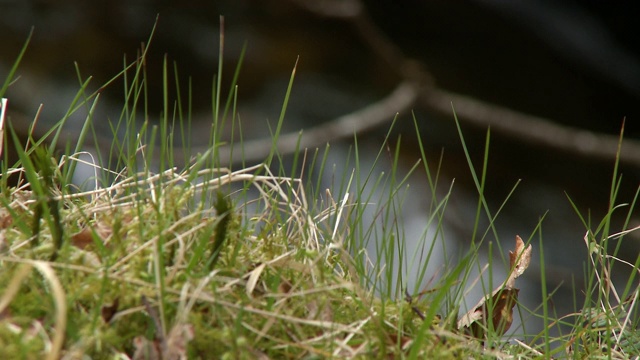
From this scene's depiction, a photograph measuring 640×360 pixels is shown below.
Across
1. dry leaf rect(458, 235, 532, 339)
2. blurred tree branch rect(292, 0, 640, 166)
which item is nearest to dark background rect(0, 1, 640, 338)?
blurred tree branch rect(292, 0, 640, 166)

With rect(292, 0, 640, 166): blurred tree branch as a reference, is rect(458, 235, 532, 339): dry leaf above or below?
above

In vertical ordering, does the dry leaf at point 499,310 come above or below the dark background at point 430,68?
above

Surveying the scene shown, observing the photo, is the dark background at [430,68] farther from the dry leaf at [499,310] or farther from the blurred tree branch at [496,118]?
the dry leaf at [499,310]

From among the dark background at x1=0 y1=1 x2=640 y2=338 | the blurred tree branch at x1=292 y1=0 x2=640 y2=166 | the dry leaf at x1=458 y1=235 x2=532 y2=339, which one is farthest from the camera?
the dark background at x1=0 y1=1 x2=640 y2=338

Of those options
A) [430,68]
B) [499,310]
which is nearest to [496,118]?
[430,68]

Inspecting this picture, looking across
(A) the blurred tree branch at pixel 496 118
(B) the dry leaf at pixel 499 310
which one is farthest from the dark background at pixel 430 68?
(B) the dry leaf at pixel 499 310

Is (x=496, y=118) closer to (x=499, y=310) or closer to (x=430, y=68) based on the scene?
(x=430, y=68)

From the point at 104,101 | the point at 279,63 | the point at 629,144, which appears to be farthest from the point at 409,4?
the point at 104,101

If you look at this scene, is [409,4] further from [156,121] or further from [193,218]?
[193,218]

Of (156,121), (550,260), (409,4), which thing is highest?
(409,4)

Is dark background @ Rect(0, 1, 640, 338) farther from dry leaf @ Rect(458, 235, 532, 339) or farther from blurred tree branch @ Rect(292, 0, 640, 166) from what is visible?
dry leaf @ Rect(458, 235, 532, 339)

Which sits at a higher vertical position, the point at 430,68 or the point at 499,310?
the point at 499,310
